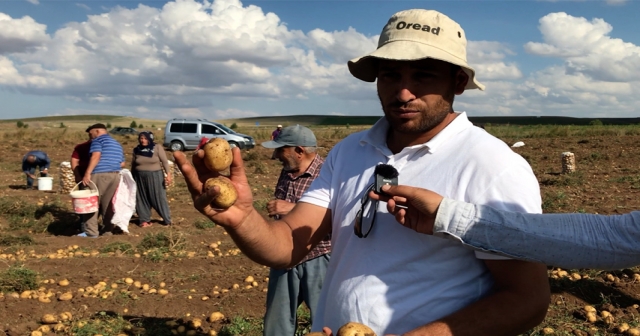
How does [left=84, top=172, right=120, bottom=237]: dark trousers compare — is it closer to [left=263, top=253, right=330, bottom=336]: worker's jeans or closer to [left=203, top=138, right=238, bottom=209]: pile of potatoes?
[left=263, top=253, right=330, bottom=336]: worker's jeans

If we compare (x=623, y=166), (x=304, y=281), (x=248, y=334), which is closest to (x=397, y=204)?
(x=304, y=281)

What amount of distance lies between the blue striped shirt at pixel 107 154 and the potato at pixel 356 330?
25.3 ft

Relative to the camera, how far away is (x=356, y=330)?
171 centimetres

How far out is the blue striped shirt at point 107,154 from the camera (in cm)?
873

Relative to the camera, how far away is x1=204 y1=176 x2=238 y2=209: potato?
6.16 feet

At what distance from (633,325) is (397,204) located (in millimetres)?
4364

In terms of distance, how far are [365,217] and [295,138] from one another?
8.64ft

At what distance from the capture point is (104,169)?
884 cm

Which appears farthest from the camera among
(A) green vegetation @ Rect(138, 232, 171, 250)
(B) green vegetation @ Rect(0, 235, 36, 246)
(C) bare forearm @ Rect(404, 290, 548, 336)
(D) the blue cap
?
(B) green vegetation @ Rect(0, 235, 36, 246)

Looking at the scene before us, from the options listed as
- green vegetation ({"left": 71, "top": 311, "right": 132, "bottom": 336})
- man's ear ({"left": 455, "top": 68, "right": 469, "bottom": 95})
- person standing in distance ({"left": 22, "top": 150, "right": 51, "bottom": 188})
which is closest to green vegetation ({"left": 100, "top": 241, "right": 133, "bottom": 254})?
green vegetation ({"left": 71, "top": 311, "right": 132, "bottom": 336})

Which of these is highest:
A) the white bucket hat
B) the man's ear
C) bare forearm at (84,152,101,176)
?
the white bucket hat

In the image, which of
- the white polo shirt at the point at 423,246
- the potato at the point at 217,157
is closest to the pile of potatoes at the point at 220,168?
the potato at the point at 217,157

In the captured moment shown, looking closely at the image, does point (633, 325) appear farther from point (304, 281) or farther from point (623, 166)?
point (623, 166)

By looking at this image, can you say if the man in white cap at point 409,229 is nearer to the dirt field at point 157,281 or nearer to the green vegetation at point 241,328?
the green vegetation at point 241,328
